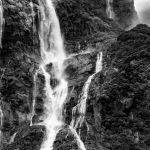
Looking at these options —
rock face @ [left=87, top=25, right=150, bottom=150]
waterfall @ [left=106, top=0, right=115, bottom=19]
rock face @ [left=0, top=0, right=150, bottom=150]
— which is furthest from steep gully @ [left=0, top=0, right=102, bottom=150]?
waterfall @ [left=106, top=0, right=115, bottom=19]

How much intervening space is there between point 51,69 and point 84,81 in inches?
214

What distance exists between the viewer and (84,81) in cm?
3762

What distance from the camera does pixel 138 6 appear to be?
292 feet

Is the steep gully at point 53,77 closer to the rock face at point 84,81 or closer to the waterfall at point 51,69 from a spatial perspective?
the waterfall at point 51,69

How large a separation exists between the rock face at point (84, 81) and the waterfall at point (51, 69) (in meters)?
0.69

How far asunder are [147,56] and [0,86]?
13.8 meters

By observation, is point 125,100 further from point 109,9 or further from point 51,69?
point 109,9

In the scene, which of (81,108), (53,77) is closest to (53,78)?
(53,77)

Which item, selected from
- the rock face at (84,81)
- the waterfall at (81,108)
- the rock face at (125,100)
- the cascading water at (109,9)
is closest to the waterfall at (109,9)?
the cascading water at (109,9)

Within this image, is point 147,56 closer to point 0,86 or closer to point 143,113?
point 143,113

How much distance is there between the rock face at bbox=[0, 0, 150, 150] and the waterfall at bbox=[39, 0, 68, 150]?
0.69 metres

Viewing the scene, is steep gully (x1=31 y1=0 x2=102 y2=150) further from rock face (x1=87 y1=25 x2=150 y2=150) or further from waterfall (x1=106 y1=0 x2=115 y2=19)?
waterfall (x1=106 y1=0 x2=115 y2=19)

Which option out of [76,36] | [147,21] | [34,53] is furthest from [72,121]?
[147,21]

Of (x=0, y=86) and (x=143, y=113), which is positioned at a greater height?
(x=0, y=86)
